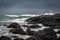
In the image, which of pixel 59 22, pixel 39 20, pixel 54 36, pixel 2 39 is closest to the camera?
pixel 2 39

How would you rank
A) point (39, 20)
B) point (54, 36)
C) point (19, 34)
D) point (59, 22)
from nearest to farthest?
1. point (54, 36)
2. point (19, 34)
3. point (59, 22)
4. point (39, 20)

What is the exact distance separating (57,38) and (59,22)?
13670mm

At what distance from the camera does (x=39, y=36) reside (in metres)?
25.1

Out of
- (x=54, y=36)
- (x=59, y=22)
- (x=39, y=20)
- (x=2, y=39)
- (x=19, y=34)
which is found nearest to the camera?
(x=2, y=39)

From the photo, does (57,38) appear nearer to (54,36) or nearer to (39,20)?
(54,36)

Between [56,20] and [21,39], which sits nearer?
[21,39]

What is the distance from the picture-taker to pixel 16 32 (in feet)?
95.7

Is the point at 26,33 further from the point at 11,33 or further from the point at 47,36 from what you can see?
the point at 47,36

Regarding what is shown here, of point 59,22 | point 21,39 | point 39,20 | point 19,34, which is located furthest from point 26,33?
point 39,20

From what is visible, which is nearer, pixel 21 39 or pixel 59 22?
pixel 21 39

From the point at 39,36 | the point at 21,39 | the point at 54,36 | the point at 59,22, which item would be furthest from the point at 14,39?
the point at 59,22

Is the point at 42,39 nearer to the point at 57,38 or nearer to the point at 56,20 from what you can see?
the point at 57,38

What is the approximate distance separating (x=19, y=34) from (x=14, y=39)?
3671 millimetres

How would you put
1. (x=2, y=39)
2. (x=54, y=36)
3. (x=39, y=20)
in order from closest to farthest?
(x=2, y=39), (x=54, y=36), (x=39, y=20)
